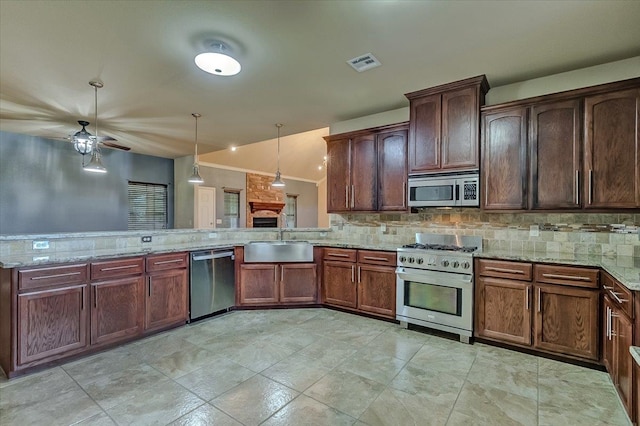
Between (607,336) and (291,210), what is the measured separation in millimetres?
9604

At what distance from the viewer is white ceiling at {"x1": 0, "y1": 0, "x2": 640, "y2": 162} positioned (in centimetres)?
209

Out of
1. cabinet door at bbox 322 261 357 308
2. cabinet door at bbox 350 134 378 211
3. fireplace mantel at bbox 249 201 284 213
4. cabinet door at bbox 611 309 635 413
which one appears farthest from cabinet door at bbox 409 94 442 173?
fireplace mantel at bbox 249 201 284 213

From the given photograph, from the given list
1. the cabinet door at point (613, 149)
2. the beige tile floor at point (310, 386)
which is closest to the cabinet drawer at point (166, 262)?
the beige tile floor at point (310, 386)

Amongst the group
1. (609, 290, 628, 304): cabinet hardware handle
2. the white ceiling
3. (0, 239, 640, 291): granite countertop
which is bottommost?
(609, 290, 628, 304): cabinet hardware handle

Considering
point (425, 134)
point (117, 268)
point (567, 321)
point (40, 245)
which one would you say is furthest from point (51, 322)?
point (567, 321)

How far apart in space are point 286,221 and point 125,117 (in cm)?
680

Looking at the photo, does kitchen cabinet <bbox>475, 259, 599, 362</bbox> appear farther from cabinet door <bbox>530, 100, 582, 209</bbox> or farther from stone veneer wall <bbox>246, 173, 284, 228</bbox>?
stone veneer wall <bbox>246, 173, 284, 228</bbox>

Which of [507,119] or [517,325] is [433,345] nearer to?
[517,325]

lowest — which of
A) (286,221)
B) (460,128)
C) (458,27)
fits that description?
(286,221)

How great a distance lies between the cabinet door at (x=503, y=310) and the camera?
2.79 metres

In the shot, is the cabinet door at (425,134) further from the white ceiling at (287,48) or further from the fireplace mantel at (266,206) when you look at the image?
the fireplace mantel at (266,206)

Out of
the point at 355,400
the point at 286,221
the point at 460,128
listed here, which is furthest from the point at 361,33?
the point at 286,221

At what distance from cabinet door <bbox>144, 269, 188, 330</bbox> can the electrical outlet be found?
1.02 m

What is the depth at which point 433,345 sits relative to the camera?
9.92 feet
